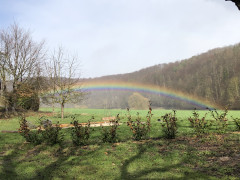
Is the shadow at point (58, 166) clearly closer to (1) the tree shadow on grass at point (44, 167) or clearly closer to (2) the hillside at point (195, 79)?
(1) the tree shadow on grass at point (44, 167)

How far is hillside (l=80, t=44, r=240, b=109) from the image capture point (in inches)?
1867

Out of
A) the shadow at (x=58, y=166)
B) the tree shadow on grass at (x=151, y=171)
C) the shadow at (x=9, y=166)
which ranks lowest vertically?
the shadow at (x=9, y=166)

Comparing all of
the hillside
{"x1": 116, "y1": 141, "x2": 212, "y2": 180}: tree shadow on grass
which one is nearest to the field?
{"x1": 116, "y1": 141, "x2": 212, "y2": 180}: tree shadow on grass

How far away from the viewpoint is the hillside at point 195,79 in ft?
156

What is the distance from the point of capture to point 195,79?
6066 cm

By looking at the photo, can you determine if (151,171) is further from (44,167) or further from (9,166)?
(9,166)

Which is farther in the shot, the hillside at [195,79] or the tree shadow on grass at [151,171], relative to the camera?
the hillside at [195,79]

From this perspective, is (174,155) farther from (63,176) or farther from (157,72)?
(157,72)

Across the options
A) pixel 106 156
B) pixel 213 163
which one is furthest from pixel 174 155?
pixel 106 156

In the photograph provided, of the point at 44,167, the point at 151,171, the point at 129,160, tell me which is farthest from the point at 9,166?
the point at 151,171

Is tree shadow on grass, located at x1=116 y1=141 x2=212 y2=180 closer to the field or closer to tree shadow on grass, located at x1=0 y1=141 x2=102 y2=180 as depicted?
the field

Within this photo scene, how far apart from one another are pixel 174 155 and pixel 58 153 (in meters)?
4.34

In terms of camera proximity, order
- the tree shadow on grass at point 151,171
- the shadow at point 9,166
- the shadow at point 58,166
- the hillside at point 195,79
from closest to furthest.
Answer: the tree shadow on grass at point 151,171 → the shadow at point 58,166 → the shadow at point 9,166 → the hillside at point 195,79

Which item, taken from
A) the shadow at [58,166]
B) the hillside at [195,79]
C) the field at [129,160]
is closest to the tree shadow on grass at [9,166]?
the field at [129,160]
